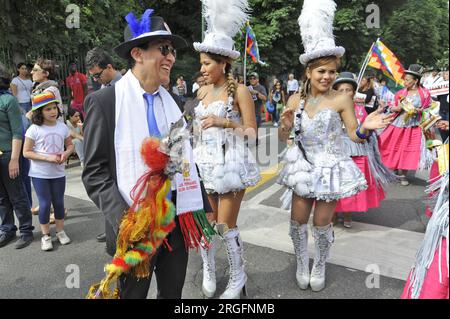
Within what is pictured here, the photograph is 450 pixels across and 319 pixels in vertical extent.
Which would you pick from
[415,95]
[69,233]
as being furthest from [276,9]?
[69,233]

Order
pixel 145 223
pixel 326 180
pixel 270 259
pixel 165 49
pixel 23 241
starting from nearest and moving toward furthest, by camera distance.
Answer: pixel 145 223, pixel 165 49, pixel 326 180, pixel 270 259, pixel 23 241

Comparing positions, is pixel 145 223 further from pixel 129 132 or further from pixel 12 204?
pixel 12 204

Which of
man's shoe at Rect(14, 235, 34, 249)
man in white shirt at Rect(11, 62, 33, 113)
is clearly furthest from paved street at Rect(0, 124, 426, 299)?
man in white shirt at Rect(11, 62, 33, 113)

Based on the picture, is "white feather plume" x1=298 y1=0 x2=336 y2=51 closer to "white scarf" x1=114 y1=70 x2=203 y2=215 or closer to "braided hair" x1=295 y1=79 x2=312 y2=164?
"braided hair" x1=295 y1=79 x2=312 y2=164

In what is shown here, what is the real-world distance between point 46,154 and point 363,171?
11.5ft

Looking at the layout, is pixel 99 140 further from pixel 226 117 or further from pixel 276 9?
pixel 276 9

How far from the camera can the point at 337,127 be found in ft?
9.39

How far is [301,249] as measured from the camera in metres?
3.03

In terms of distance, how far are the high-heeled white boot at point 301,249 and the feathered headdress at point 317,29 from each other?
52.0 inches

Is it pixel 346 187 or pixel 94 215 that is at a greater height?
pixel 346 187

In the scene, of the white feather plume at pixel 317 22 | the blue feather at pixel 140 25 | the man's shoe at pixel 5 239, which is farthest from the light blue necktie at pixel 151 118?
the man's shoe at pixel 5 239

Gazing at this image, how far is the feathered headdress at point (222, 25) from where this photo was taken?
8.97ft

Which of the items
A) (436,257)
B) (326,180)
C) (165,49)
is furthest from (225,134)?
(436,257)

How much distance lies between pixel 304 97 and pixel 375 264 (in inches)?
66.5
